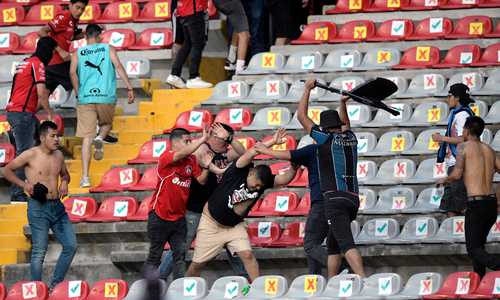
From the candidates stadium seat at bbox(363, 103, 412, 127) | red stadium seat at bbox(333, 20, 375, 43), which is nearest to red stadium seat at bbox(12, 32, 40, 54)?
red stadium seat at bbox(333, 20, 375, 43)

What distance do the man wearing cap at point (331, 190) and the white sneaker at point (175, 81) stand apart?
12.6 feet

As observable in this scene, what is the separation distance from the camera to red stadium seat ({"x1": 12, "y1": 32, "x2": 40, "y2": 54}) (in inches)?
703

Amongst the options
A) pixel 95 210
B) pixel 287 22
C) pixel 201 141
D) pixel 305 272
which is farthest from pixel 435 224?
pixel 287 22

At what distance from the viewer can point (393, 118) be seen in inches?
597

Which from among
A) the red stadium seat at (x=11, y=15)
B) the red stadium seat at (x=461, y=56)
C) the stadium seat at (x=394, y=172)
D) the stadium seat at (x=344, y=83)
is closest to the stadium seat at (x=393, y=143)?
the stadium seat at (x=394, y=172)

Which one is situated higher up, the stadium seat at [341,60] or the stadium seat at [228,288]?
the stadium seat at [341,60]

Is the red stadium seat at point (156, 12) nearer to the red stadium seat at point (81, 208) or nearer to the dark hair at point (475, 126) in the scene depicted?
the red stadium seat at point (81, 208)

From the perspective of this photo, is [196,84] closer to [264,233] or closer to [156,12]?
[156,12]

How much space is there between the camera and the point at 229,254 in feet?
43.7

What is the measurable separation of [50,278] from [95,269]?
1.40 feet

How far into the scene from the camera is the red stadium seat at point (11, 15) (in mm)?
18484

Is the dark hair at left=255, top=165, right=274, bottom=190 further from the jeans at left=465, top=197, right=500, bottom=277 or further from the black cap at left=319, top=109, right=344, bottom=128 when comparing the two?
the jeans at left=465, top=197, right=500, bottom=277

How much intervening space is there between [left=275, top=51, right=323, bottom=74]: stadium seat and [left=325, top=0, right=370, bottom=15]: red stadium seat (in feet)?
3.87

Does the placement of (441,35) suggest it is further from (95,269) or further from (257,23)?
(95,269)
